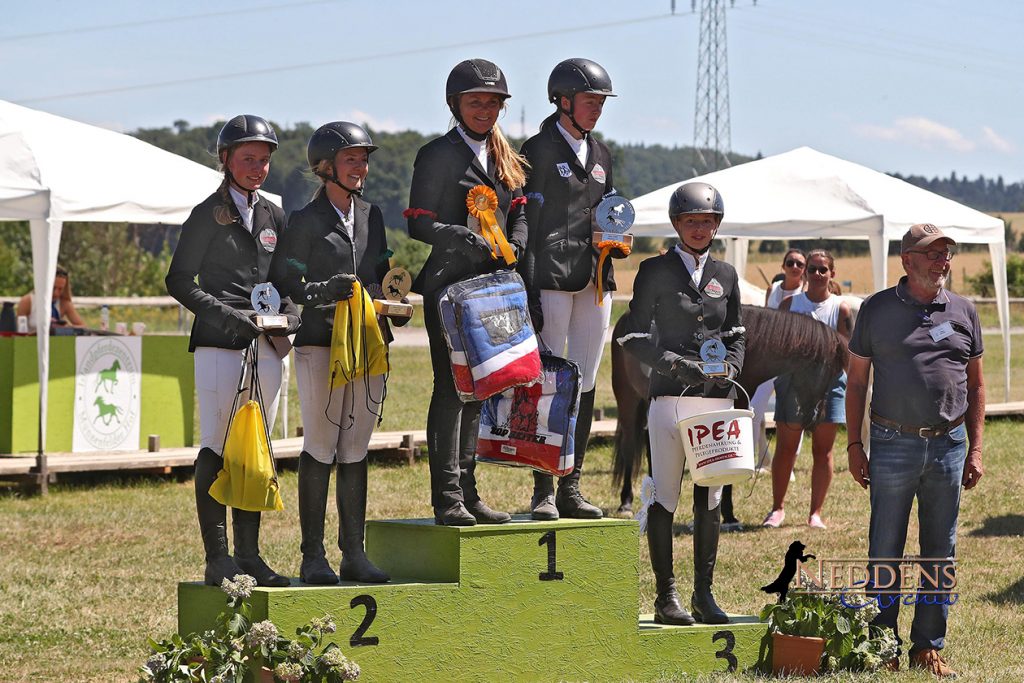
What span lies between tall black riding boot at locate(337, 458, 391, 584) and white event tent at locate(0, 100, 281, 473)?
19.5 ft

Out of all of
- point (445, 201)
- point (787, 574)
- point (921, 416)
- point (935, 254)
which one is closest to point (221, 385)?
point (445, 201)

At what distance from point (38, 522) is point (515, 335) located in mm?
5855

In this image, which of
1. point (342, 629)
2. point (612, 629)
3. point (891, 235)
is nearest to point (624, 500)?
point (891, 235)

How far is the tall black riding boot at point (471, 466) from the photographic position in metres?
5.99

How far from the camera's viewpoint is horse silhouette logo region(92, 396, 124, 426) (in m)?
12.5

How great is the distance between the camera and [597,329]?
247 inches

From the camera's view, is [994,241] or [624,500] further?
[994,241]

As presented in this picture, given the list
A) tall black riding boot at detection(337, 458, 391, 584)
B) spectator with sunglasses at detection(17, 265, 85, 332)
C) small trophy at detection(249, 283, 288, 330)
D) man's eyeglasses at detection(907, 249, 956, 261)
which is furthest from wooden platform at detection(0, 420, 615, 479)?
man's eyeglasses at detection(907, 249, 956, 261)

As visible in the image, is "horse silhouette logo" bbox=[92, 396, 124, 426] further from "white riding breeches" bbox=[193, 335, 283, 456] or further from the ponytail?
the ponytail

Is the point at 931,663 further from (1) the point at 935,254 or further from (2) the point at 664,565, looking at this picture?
(1) the point at 935,254

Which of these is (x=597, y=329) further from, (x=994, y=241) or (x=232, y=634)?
(x=994, y=241)

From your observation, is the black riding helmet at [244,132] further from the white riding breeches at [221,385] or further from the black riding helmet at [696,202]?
the black riding helmet at [696,202]

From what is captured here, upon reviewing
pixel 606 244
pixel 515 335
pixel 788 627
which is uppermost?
pixel 606 244

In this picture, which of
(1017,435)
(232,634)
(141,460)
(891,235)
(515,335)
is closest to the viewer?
(232,634)
